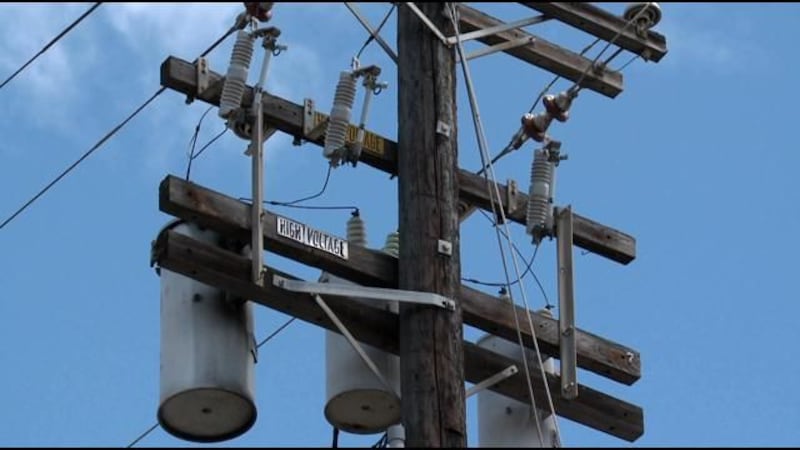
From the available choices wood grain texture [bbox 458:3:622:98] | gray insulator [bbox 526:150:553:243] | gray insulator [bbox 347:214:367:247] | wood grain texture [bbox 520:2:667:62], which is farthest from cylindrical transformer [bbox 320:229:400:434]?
wood grain texture [bbox 520:2:667:62]

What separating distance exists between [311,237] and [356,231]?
675 mm

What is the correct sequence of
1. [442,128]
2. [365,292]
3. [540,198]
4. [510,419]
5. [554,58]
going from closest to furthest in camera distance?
[365,292] < [442,128] < [540,198] < [510,419] < [554,58]

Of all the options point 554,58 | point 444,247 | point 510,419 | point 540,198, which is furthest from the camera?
point 554,58

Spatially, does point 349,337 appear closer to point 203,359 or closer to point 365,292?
point 365,292


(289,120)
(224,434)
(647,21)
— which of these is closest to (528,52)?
(647,21)

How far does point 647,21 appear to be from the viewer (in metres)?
16.3

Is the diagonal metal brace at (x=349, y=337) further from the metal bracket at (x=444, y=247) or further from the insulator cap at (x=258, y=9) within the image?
the insulator cap at (x=258, y=9)

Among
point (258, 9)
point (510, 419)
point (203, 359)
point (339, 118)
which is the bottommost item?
point (203, 359)

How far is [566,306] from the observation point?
607 inches

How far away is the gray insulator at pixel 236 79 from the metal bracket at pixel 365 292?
1015mm

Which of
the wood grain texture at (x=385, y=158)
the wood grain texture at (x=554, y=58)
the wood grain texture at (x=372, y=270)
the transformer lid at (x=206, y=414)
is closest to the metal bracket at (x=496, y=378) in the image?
the wood grain texture at (x=372, y=270)

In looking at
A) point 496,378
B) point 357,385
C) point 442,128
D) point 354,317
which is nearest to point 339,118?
point 442,128

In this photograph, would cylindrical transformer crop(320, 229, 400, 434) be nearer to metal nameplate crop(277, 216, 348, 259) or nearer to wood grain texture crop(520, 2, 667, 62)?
metal nameplate crop(277, 216, 348, 259)

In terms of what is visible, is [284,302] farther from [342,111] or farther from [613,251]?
[613,251]
